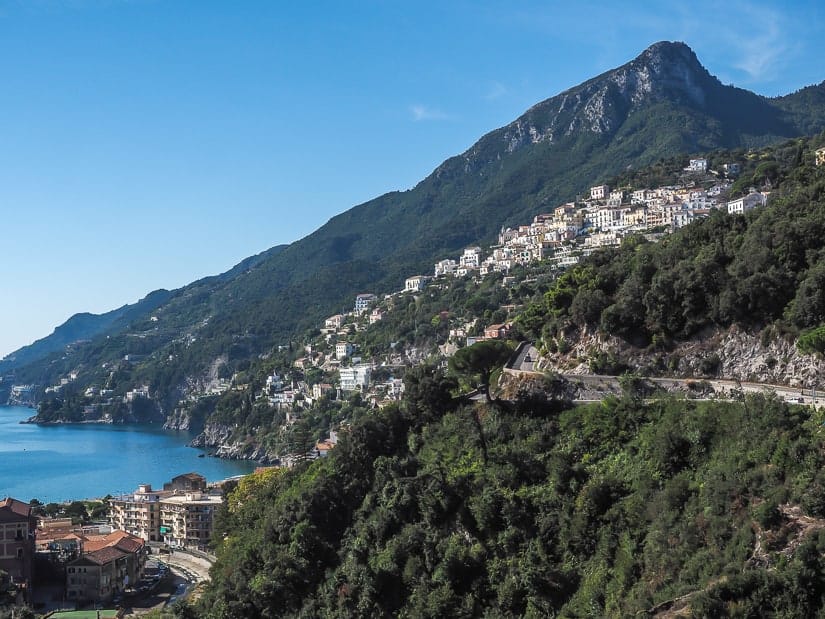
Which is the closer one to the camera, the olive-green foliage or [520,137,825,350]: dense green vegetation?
the olive-green foliage

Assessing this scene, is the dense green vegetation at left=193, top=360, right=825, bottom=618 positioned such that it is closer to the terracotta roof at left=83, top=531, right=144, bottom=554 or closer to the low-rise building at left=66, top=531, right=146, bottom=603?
the low-rise building at left=66, top=531, right=146, bottom=603

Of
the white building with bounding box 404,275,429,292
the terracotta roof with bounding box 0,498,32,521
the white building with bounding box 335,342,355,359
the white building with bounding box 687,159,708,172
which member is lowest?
the terracotta roof with bounding box 0,498,32,521

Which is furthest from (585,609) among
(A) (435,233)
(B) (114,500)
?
(A) (435,233)

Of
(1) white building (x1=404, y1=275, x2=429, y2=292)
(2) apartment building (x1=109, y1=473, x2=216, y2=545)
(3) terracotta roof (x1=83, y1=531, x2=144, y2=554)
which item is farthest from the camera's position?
(1) white building (x1=404, y1=275, x2=429, y2=292)

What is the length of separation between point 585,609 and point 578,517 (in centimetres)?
249

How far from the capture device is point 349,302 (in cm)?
12200

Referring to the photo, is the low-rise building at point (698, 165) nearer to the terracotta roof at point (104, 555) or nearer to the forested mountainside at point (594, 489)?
the forested mountainside at point (594, 489)

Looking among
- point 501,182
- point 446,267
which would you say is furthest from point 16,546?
point 501,182

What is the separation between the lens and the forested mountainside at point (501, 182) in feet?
406

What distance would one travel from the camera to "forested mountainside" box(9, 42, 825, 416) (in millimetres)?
123875

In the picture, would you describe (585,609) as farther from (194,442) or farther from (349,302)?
(349,302)

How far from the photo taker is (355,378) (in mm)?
81375

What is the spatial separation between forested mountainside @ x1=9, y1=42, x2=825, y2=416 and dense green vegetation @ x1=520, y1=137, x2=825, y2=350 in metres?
86.3

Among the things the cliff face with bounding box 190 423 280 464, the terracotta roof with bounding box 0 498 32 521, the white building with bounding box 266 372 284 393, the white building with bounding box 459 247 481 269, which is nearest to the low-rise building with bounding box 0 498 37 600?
the terracotta roof with bounding box 0 498 32 521
